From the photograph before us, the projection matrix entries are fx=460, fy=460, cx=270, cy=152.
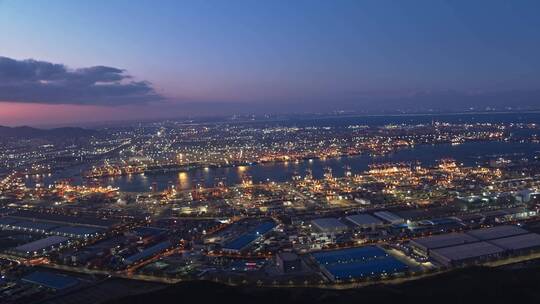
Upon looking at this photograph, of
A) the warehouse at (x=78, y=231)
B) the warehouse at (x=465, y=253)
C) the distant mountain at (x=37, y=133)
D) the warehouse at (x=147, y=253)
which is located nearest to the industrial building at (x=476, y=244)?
the warehouse at (x=465, y=253)

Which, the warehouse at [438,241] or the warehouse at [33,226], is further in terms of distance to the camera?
the warehouse at [33,226]

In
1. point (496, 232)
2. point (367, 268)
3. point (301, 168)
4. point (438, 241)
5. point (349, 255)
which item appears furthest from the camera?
point (301, 168)

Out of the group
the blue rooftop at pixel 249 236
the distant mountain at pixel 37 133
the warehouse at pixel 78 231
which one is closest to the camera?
the blue rooftop at pixel 249 236

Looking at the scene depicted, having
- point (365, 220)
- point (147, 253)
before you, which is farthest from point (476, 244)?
point (147, 253)

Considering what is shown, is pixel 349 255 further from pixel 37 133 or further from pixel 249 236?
pixel 37 133

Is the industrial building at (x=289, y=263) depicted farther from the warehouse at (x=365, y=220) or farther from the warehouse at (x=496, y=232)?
the warehouse at (x=496, y=232)

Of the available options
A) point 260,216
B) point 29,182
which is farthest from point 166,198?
point 29,182

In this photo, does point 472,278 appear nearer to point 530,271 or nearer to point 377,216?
point 530,271
